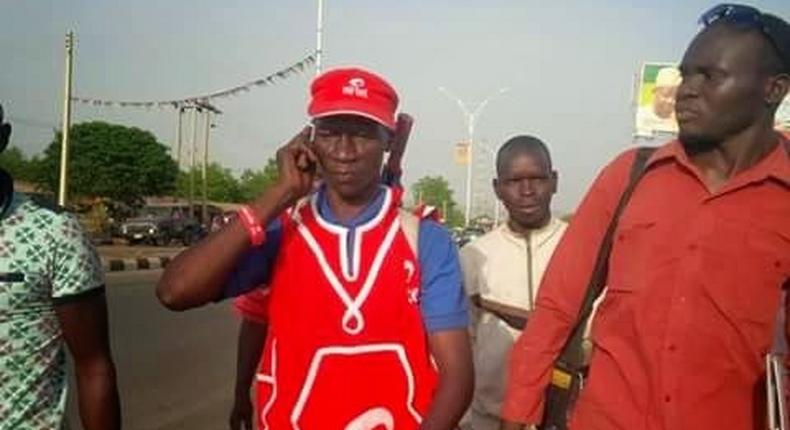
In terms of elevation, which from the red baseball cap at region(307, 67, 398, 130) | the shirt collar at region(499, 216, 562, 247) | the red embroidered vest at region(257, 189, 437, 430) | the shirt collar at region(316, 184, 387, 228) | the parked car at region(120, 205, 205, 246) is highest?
the red baseball cap at region(307, 67, 398, 130)

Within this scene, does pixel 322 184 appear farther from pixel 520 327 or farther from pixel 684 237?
pixel 520 327

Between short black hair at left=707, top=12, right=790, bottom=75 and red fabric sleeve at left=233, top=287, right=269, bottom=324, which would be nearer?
short black hair at left=707, top=12, right=790, bottom=75

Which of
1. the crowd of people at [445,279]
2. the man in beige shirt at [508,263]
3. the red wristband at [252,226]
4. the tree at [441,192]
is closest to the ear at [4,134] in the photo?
the crowd of people at [445,279]

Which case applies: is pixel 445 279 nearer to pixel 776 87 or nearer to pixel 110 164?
pixel 776 87

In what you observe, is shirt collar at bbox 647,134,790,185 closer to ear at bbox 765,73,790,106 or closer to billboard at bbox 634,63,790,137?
ear at bbox 765,73,790,106

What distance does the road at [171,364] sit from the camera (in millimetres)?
6930

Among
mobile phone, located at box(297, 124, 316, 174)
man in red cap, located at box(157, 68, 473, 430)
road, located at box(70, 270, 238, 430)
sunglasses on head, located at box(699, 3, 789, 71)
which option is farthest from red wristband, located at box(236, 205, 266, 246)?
road, located at box(70, 270, 238, 430)

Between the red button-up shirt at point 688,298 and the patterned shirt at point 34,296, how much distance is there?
4.27 ft

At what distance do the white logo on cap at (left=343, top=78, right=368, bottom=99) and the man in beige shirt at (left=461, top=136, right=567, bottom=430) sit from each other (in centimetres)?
163

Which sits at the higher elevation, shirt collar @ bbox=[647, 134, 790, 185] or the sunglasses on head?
the sunglasses on head

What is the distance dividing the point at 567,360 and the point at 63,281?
1.32 metres

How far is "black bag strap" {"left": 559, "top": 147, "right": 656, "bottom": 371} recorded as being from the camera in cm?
236

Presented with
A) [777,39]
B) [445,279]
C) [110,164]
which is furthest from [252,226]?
[110,164]

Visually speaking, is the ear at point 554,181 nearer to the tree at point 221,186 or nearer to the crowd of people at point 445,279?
the crowd of people at point 445,279
